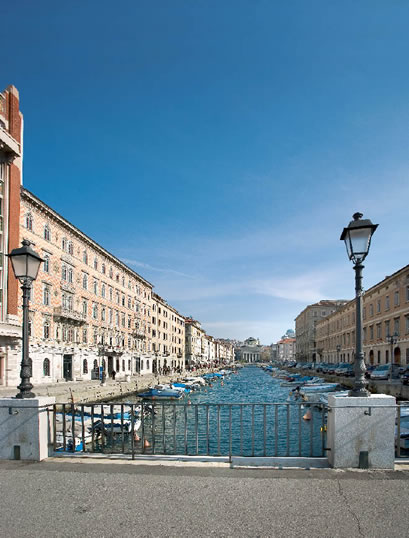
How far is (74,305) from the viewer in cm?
4819

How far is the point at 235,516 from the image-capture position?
17.0 feet

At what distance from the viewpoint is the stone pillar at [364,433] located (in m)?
6.93

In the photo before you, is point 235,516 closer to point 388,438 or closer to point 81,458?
point 388,438

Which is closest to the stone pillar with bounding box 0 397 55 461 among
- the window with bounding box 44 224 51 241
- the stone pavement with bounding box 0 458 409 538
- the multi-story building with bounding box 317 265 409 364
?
the stone pavement with bounding box 0 458 409 538

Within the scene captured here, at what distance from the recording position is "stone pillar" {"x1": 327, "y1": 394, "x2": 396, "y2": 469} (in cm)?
693

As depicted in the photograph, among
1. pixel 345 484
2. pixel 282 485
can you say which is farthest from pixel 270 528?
pixel 345 484

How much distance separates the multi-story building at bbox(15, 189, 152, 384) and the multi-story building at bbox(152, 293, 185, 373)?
13.7m

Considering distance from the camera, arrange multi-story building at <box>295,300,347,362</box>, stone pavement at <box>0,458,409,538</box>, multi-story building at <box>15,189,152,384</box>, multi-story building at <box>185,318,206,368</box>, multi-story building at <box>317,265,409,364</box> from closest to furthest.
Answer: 1. stone pavement at <box>0,458,409,538</box>
2. multi-story building at <box>15,189,152,384</box>
3. multi-story building at <box>317,265,409,364</box>
4. multi-story building at <box>295,300,347,362</box>
5. multi-story building at <box>185,318,206,368</box>

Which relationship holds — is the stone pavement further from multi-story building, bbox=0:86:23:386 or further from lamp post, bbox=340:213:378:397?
multi-story building, bbox=0:86:23:386

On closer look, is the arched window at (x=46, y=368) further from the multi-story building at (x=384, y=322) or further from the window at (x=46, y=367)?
the multi-story building at (x=384, y=322)

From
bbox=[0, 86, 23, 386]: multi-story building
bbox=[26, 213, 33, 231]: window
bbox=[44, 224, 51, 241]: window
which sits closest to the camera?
bbox=[0, 86, 23, 386]: multi-story building

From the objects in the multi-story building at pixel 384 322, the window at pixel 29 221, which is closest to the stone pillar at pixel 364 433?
the multi-story building at pixel 384 322

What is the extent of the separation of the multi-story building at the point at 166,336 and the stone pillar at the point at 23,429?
242 feet

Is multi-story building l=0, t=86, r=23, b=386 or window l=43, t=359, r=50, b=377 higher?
multi-story building l=0, t=86, r=23, b=386
